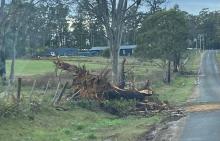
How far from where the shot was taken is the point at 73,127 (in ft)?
72.0

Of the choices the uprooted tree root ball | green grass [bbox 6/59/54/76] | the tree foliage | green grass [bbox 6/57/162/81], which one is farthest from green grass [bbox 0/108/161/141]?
the tree foliage

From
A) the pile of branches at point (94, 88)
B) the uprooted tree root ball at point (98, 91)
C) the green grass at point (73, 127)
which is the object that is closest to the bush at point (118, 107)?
the uprooted tree root ball at point (98, 91)

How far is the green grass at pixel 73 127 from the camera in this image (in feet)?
61.4

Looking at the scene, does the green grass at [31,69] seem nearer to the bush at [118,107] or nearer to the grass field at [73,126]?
the bush at [118,107]

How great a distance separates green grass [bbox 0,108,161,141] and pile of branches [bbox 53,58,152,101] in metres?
2.22

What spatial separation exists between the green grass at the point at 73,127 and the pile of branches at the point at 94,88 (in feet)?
7.28

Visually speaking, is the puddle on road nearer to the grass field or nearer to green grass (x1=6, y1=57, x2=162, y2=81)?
the grass field

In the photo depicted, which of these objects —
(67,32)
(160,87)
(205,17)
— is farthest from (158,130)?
(205,17)

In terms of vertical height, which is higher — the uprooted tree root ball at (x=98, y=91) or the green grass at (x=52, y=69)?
the uprooted tree root ball at (x=98, y=91)

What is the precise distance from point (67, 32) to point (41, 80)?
78.7 metres

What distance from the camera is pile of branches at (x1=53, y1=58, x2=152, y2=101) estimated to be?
28703mm

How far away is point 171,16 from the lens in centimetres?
6184

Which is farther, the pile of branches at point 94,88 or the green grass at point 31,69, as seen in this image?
the green grass at point 31,69

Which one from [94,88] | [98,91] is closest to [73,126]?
[94,88]
